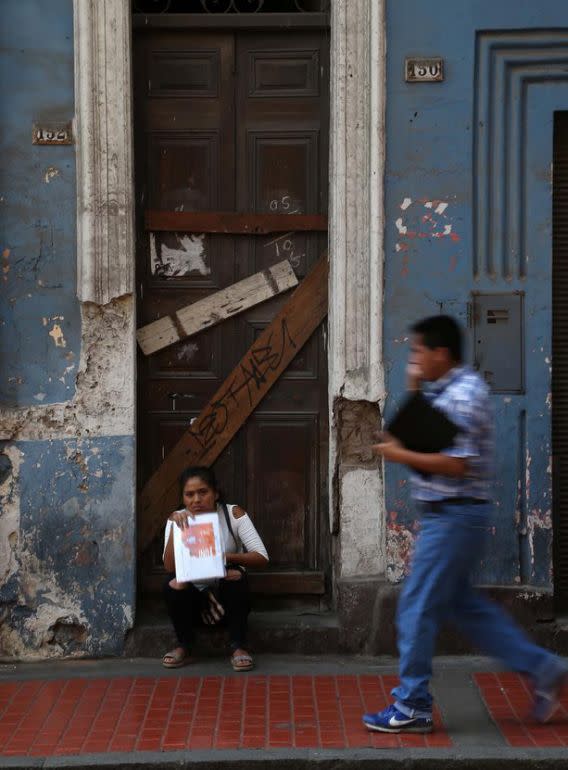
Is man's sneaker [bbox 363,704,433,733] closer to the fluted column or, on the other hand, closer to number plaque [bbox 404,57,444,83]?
the fluted column

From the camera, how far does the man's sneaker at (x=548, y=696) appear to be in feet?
17.9

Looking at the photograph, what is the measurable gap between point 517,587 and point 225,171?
2861mm

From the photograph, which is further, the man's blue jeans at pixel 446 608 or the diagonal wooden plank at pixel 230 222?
the diagonal wooden plank at pixel 230 222

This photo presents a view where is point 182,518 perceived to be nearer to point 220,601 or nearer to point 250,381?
point 220,601

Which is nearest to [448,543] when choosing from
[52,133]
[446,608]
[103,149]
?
[446,608]

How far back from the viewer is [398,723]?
18.2ft

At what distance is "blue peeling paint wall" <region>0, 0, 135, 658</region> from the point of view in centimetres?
688

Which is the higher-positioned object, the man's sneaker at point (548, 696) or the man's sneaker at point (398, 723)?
the man's sneaker at point (548, 696)

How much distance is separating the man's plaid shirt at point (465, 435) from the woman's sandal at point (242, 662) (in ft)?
5.71

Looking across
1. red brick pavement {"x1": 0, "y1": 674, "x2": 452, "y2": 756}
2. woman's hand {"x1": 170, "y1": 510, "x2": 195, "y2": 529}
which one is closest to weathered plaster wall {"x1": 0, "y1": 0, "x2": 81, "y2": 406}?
woman's hand {"x1": 170, "y1": 510, "x2": 195, "y2": 529}

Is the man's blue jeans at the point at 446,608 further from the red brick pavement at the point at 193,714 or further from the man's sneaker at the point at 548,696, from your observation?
the red brick pavement at the point at 193,714

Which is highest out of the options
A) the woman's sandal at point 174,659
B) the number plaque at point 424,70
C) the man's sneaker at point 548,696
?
the number plaque at point 424,70

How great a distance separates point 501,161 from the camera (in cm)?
689

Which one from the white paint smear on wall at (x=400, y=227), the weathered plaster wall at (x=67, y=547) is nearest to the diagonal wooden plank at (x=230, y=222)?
the white paint smear on wall at (x=400, y=227)
